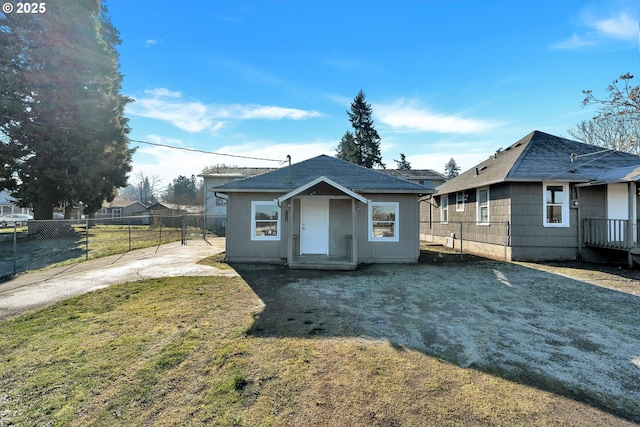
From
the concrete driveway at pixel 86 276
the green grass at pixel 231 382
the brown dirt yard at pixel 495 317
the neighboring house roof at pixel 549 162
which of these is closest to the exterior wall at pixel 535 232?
the neighboring house roof at pixel 549 162

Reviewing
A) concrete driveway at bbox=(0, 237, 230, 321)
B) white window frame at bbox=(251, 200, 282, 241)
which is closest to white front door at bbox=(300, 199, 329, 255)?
white window frame at bbox=(251, 200, 282, 241)

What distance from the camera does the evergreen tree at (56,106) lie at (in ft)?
52.2

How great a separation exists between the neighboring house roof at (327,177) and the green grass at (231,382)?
6015 millimetres

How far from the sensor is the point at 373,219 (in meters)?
10.2

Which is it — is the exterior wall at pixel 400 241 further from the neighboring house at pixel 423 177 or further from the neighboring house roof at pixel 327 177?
the neighboring house at pixel 423 177

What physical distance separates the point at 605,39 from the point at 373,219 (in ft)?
33.3

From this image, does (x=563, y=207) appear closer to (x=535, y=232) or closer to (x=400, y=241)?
(x=535, y=232)

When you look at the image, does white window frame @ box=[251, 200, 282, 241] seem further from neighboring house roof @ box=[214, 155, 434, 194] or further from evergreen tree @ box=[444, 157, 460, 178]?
evergreen tree @ box=[444, 157, 460, 178]

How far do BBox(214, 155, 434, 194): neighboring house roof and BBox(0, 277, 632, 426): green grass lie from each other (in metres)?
6.02

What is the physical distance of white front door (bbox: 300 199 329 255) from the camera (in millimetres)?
10039

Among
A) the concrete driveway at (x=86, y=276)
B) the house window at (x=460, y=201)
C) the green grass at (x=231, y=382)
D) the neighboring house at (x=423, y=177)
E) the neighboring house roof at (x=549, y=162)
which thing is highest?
the neighboring house at (x=423, y=177)

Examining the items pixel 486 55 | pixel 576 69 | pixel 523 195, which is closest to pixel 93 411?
pixel 523 195

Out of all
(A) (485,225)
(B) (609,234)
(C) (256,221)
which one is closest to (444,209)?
(A) (485,225)

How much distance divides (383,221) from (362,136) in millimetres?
26238
